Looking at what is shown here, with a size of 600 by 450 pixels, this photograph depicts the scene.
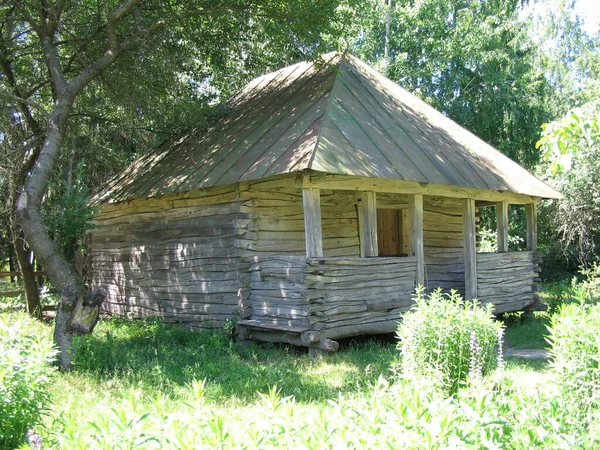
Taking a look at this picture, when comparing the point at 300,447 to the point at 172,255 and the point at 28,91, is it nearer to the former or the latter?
the point at 172,255

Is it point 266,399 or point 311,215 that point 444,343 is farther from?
point 311,215

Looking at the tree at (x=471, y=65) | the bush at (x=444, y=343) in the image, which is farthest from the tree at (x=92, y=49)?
the tree at (x=471, y=65)

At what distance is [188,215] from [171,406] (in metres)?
5.60

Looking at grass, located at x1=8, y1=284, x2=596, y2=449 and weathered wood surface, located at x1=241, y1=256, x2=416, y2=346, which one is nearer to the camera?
grass, located at x1=8, y1=284, x2=596, y2=449

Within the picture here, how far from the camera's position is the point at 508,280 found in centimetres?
1243

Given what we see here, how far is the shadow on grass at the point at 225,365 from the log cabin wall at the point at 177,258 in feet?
2.65

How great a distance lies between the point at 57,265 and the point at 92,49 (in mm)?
5199

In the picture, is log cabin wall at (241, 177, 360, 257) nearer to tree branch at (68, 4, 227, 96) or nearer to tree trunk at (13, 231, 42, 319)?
tree branch at (68, 4, 227, 96)

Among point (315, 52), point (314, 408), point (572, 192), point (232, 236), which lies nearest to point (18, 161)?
point (232, 236)

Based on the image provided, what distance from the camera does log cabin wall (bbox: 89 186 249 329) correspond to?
400 inches

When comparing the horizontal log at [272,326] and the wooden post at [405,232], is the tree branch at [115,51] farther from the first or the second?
the wooden post at [405,232]

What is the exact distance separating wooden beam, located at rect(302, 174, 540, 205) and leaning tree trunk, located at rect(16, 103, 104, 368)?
3.53 meters

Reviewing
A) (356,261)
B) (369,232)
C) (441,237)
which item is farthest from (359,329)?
(441,237)

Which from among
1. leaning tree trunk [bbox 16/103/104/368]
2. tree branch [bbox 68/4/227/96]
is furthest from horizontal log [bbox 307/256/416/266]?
tree branch [bbox 68/4/227/96]
